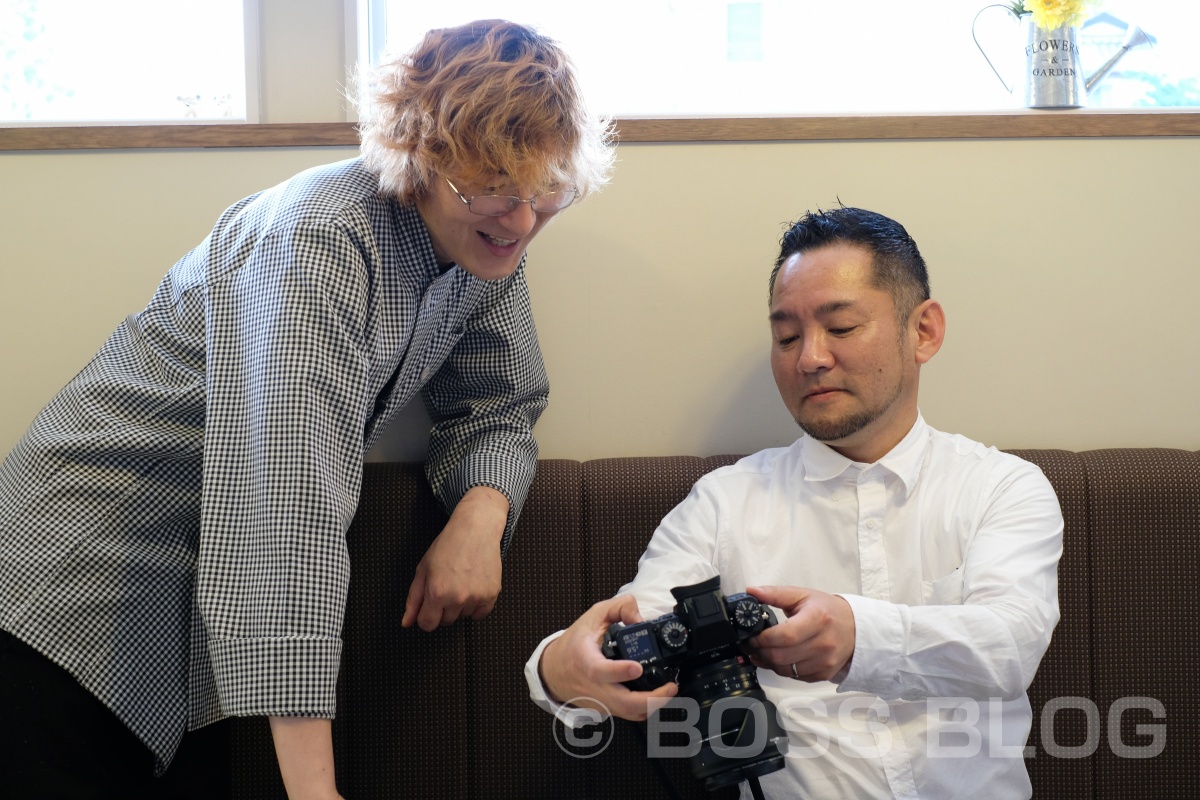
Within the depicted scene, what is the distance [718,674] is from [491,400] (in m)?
0.67

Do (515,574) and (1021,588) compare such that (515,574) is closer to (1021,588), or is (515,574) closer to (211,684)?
(211,684)

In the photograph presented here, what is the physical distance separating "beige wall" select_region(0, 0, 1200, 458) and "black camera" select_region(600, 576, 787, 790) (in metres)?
0.71

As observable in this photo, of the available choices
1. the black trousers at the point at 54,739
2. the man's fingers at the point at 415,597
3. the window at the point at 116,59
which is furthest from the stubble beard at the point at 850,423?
the window at the point at 116,59

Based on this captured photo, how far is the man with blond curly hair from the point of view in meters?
1.00

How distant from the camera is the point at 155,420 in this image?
121cm

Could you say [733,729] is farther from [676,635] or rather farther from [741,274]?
[741,274]

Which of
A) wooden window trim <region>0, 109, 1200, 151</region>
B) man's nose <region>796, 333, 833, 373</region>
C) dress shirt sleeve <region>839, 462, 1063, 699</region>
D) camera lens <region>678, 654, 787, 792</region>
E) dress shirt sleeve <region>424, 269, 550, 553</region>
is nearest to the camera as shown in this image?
camera lens <region>678, 654, 787, 792</region>

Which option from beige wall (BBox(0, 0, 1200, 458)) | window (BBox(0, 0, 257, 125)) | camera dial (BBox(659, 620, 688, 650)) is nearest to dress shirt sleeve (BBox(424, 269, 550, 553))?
beige wall (BBox(0, 0, 1200, 458))

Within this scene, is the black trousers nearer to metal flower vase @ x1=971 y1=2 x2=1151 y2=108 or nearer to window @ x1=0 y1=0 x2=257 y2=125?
window @ x1=0 y1=0 x2=257 y2=125

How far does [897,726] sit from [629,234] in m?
0.89

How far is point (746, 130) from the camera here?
1657 mm

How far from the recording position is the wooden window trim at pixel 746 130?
1.64 m

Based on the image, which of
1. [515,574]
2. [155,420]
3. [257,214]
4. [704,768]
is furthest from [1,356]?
[704,768]

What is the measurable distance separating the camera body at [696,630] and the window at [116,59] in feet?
4.37
